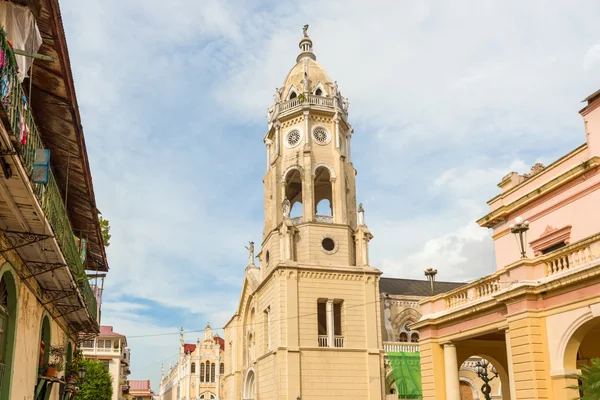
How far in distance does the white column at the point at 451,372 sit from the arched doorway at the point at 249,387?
90.0 feet

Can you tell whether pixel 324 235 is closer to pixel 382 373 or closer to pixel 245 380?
pixel 382 373

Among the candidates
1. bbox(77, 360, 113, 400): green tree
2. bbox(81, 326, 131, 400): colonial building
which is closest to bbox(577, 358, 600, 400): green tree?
bbox(77, 360, 113, 400): green tree

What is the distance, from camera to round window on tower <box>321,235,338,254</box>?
133 ft

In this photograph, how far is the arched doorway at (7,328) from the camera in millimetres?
10766

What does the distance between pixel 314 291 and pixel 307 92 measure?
14.7 m

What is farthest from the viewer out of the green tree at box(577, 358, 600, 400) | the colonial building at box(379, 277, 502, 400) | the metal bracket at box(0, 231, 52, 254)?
the colonial building at box(379, 277, 502, 400)

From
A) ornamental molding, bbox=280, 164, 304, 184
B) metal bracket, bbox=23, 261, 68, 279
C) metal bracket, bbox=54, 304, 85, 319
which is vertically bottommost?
metal bracket, bbox=54, 304, 85, 319

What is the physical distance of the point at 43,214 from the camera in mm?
9445

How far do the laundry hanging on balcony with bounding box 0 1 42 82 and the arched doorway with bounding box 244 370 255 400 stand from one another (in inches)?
1521

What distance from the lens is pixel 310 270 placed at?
39.3 m

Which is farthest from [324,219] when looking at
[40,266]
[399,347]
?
[40,266]

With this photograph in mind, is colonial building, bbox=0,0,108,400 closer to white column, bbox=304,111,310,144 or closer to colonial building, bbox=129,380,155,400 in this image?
white column, bbox=304,111,310,144

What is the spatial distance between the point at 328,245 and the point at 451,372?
2160 centimetres

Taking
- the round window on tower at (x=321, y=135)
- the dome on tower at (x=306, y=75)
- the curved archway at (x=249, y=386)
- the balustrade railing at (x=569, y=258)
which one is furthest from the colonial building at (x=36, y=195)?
the dome on tower at (x=306, y=75)
